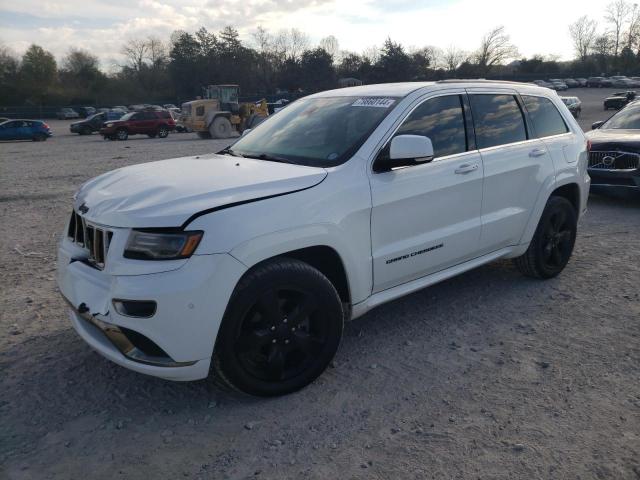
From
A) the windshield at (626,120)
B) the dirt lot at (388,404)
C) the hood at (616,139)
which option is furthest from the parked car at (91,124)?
the dirt lot at (388,404)

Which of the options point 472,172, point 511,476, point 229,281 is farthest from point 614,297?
point 229,281

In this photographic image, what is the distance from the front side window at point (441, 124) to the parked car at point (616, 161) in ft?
16.8

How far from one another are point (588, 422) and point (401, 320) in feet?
5.35

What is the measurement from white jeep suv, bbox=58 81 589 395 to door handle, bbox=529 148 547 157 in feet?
0.04

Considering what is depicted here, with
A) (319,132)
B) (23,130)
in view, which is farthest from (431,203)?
(23,130)

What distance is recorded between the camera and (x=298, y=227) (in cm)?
298

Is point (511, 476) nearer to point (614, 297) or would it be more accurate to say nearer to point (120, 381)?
point (120, 381)

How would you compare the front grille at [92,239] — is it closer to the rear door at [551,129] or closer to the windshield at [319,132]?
the windshield at [319,132]

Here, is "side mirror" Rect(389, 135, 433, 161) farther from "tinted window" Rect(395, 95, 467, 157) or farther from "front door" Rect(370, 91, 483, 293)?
"tinted window" Rect(395, 95, 467, 157)

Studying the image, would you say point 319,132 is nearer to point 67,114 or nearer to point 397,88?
point 397,88

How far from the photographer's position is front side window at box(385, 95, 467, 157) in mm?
3758

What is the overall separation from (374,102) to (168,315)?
2169mm

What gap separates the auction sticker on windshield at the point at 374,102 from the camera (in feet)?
12.3

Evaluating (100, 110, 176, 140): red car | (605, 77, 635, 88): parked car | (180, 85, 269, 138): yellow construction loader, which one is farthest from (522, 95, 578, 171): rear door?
(605, 77, 635, 88): parked car
